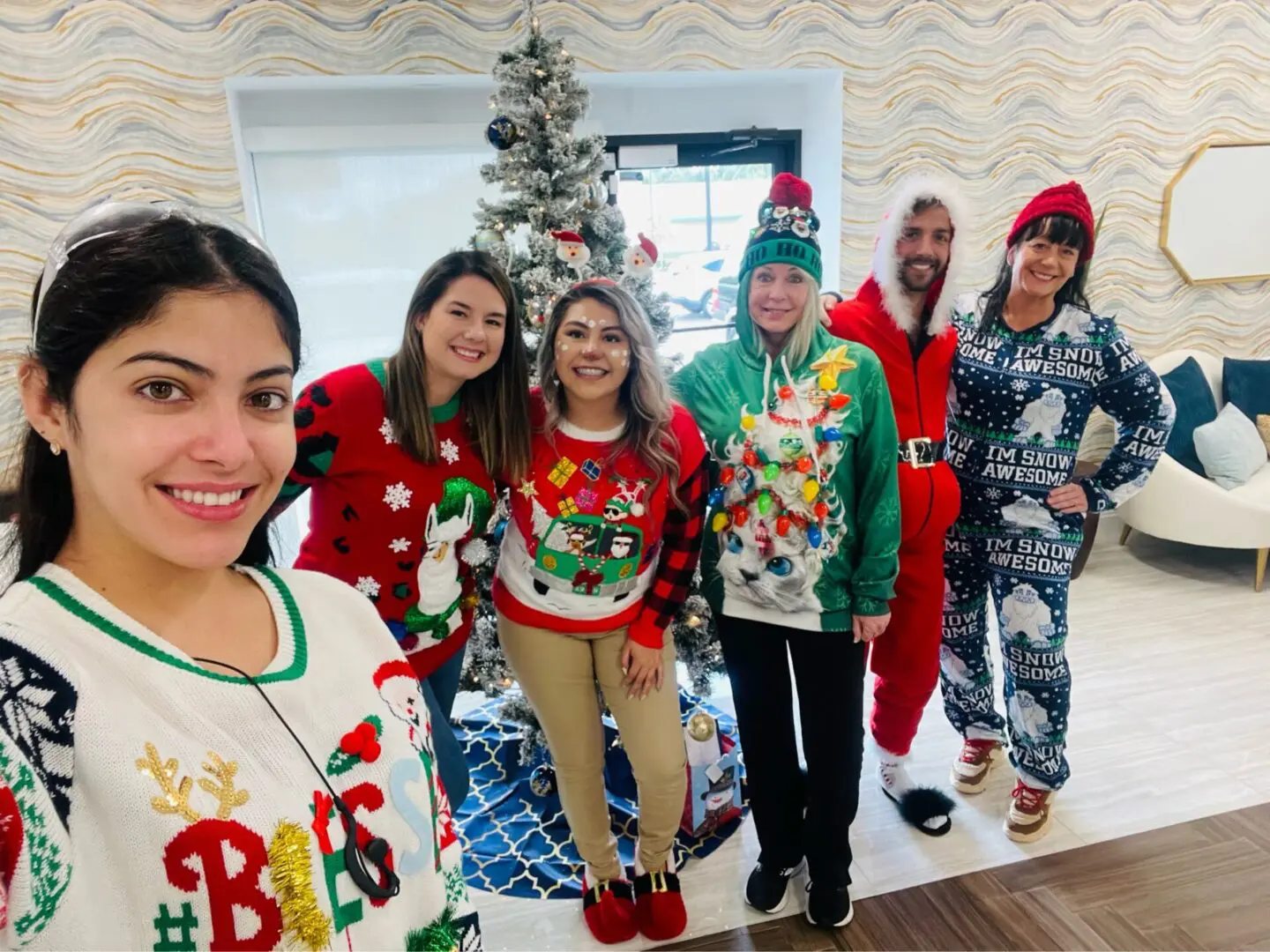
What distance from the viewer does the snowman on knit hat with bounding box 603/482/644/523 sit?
1646 mm

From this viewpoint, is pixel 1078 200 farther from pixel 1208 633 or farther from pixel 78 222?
pixel 1208 633

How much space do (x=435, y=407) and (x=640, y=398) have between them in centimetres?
42

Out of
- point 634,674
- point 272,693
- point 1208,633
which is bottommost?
point 1208,633

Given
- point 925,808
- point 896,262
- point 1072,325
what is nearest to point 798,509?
point 896,262

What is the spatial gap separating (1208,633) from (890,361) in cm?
243

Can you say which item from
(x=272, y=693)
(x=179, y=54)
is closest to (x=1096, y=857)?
(x=272, y=693)

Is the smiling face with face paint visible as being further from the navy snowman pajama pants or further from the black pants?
the navy snowman pajama pants

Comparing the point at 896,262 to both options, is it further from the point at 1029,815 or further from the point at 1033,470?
the point at 1029,815

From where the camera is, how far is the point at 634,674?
172 centimetres

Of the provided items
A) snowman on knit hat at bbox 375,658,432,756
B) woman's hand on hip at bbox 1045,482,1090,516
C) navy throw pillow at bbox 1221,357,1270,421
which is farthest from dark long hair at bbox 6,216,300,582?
navy throw pillow at bbox 1221,357,1270,421

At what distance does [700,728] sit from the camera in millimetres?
2133

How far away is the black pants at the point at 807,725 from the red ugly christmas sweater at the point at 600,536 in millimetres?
209

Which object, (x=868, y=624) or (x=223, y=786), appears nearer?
(x=223, y=786)

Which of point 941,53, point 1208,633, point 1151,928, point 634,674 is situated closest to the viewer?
point 634,674
